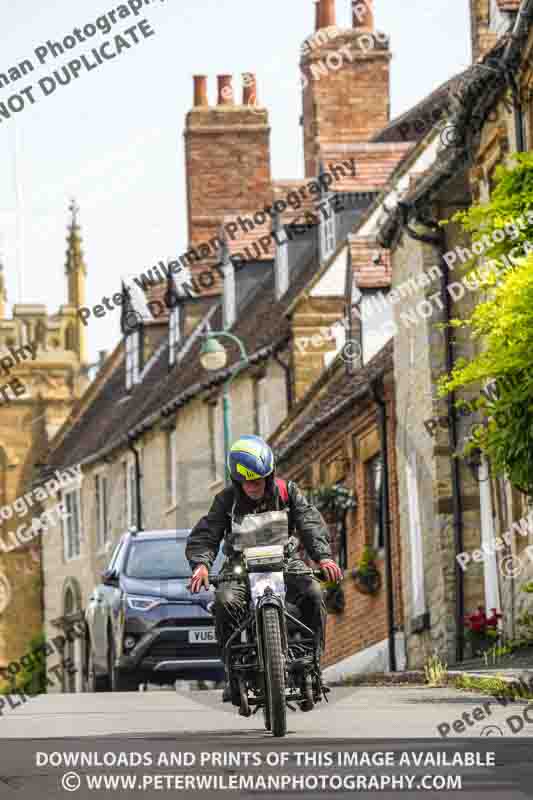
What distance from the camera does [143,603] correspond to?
20344 millimetres

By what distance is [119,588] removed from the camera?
20.8 meters

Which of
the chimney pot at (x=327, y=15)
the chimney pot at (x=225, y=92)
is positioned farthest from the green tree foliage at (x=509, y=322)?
the chimney pot at (x=225, y=92)

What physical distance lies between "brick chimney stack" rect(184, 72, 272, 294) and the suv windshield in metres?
30.7

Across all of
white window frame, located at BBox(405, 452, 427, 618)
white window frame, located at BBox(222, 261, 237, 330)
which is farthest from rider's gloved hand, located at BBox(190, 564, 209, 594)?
white window frame, located at BBox(222, 261, 237, 330)

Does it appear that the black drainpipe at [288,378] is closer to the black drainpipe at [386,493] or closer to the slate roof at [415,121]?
the slate roof at [415,121]

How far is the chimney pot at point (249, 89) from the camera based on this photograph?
170 ft

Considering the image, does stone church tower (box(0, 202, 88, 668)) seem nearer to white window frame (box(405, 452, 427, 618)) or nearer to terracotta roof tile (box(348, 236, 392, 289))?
terracotta roof tile (box(348, 236, 392, 289))

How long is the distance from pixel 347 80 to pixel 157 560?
26.9 meters

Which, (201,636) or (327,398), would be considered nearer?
(201,636)

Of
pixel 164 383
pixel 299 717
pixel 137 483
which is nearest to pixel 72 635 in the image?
pixel 137 483

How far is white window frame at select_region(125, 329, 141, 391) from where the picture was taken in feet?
185

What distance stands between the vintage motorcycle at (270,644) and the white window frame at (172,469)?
35.0 m

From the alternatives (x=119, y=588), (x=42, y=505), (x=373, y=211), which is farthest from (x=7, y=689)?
(x=119, y=588)

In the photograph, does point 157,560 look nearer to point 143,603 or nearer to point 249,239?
point 143,603
